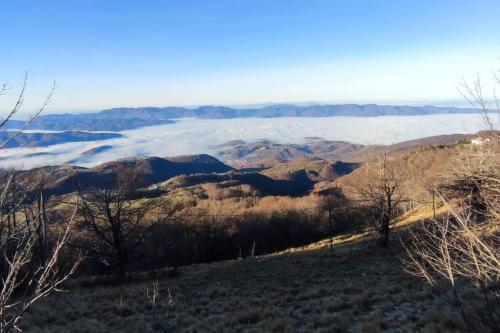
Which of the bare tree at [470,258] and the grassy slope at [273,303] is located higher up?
the bare tree at [470,258]

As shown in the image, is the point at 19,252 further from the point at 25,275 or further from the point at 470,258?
the point at 470,258

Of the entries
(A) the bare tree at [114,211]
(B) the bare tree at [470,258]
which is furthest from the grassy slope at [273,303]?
(A) the bare tree at [114,211]

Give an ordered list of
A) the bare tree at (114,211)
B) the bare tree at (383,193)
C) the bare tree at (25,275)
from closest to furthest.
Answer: the bare tree at (25,275), the bare tree at (114,211), the bare tree at (383,193)

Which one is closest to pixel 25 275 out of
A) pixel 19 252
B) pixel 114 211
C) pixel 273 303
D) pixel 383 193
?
pixel 19 252

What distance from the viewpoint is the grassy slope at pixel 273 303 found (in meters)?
10.7

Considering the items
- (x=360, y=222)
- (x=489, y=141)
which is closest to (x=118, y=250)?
(x=489, y=141)

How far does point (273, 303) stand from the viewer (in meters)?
15.1

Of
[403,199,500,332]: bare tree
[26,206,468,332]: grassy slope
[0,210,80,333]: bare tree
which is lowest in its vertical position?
[26,206,468,332]: grassy slope

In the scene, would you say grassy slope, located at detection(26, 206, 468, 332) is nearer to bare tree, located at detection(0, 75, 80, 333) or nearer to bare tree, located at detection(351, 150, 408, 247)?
bare tree, located at detection(351, 150, 408, 247)

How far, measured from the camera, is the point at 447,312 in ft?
28.8

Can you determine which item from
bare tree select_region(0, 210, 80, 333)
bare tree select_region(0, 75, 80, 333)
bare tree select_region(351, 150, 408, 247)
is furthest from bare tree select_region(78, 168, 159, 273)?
bare tree select_region(0, 210, 80, 333)

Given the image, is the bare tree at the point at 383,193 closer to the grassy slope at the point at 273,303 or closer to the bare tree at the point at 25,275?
the grassy slope at the point at 273,303

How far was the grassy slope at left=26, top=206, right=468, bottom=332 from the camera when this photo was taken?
421 inches

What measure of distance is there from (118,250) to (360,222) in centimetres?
5554
